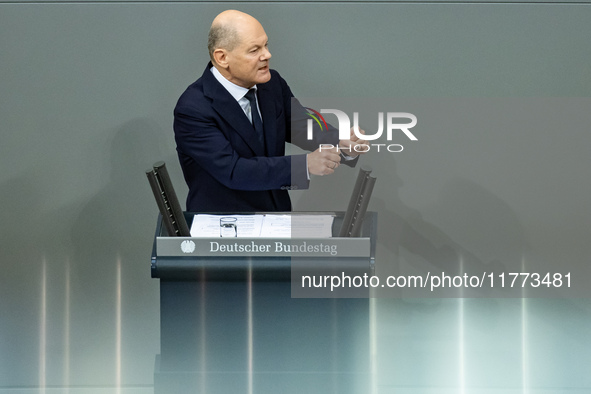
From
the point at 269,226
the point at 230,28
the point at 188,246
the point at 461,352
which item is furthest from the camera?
the point at 461,352

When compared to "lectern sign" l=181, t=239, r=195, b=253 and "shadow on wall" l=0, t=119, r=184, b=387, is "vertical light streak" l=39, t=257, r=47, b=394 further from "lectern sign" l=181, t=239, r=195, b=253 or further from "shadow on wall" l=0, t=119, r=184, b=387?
"lectern sign" l=181, t=239, r=195, b=253

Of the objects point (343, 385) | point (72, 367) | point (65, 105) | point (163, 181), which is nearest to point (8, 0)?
point (65, 105)

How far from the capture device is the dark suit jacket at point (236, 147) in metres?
3.69

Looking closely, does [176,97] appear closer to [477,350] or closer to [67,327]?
[67,327]

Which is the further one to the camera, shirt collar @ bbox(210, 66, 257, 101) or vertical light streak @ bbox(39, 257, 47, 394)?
vertical light streak @ bbox(39, 257, 47, 394)

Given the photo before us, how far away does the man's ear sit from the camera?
12.3 ft

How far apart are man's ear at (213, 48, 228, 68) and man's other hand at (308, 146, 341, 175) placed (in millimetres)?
508

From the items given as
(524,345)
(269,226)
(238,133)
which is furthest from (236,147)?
(524,345)

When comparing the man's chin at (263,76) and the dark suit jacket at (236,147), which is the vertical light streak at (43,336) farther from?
the man's chin at (263,76)

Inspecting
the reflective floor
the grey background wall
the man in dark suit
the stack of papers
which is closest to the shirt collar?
the man in dark suit

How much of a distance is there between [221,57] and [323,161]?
587 mm

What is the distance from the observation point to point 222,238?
3.14 meters

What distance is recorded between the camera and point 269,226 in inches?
131

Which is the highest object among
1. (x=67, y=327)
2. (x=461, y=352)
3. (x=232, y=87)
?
(x=232, y=87)
